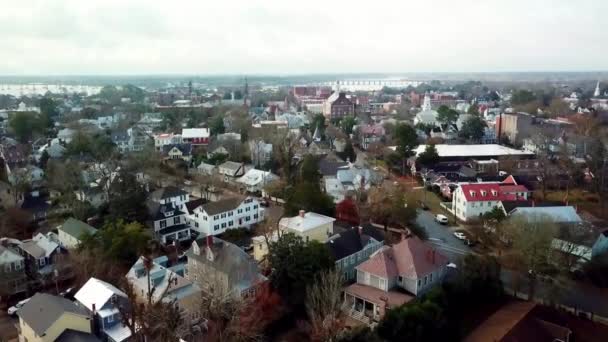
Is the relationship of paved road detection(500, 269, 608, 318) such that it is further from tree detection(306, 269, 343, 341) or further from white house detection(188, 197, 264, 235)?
white house detection(188, 197, 264, 235)

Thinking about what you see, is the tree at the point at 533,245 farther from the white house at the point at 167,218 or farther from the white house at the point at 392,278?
the white house at the point at 167,218

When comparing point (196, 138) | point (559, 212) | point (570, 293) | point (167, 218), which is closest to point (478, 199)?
point (559, 212)

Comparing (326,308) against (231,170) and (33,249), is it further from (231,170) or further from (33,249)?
(231,170)

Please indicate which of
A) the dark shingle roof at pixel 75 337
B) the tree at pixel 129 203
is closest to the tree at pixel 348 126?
the tree at pixel 129 203

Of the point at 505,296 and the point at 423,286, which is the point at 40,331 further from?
the point at 505,296

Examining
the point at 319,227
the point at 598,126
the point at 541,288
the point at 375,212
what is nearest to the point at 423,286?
the point at 541,288
